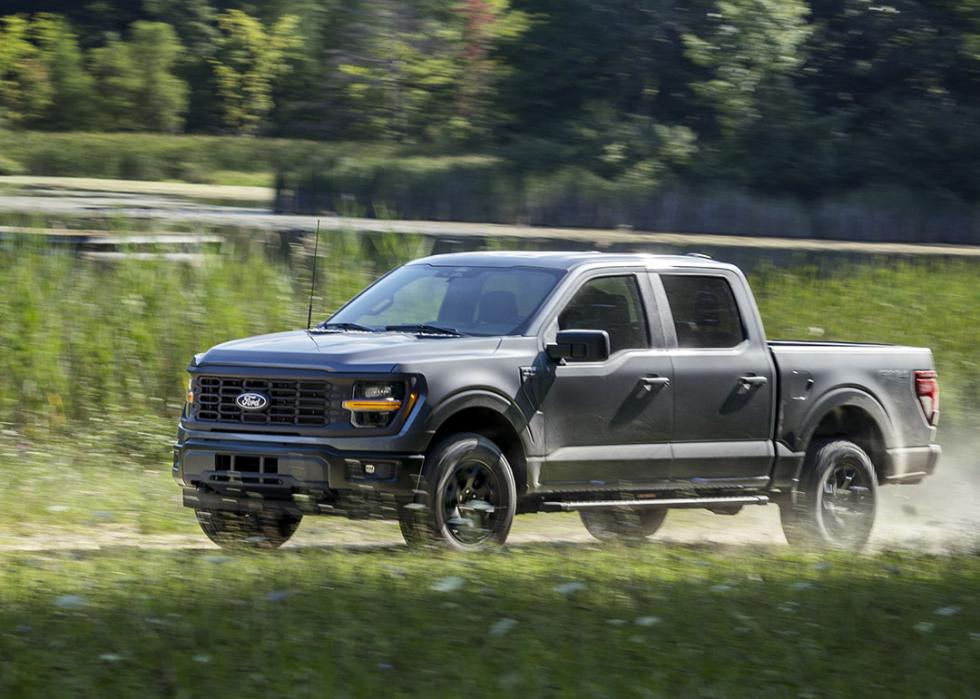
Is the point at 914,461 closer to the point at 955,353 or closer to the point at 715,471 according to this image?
the point at 715,471

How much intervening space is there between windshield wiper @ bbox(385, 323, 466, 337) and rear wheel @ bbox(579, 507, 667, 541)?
2.50 metres

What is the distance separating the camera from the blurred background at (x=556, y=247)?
6582 millimetres

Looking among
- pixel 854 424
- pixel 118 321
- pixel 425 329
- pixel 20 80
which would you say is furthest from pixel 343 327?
pixel 20 80

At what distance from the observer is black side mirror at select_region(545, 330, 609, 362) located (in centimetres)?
945

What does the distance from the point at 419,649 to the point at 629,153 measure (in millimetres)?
51745

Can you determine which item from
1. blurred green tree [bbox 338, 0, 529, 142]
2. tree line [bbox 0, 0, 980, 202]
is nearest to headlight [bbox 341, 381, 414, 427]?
tree line [bbox 0, 0, 980, 202]

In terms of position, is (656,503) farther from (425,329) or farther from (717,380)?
(425,329)

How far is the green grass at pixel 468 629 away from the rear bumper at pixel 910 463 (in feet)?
8.99

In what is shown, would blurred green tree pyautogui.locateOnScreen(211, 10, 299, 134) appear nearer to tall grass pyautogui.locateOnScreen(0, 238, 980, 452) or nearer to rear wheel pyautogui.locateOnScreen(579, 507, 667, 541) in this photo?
tall grass pyautogui.locateOnScreen(0, 238, 980, 452)

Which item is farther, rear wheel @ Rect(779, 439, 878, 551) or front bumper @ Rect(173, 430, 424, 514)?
rear wheel @ Rect(779, 439, 878, 551)

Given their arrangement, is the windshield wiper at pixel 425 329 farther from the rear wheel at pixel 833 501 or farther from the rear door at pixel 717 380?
the rear wheel at pixel 833 501

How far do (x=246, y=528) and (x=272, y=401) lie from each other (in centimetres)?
105

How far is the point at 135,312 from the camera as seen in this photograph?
1559cm

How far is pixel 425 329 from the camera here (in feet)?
31.9
